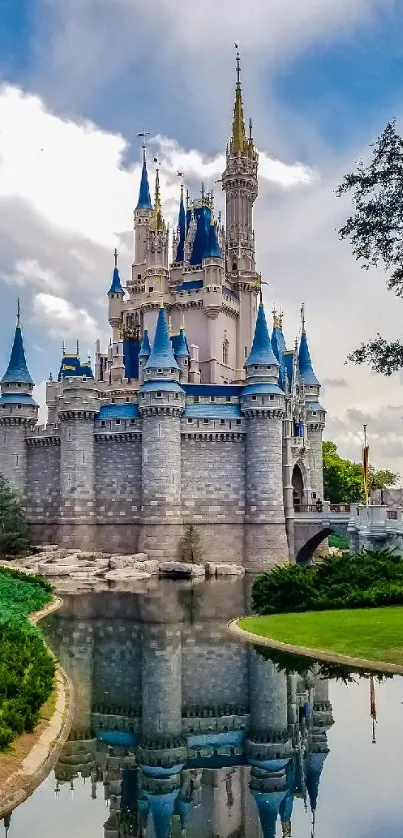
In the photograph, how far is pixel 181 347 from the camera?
172 feet

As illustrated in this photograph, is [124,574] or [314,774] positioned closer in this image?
[314,774]

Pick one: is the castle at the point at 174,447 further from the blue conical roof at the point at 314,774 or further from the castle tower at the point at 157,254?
the blue conical roof at the point at 314,774

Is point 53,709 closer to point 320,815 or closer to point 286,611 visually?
point 320,815

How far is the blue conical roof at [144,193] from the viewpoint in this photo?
61812mm

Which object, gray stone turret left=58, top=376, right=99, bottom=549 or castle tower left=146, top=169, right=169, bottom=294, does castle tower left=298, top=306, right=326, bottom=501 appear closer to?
castle tower left=146, top=169, right=169, bottom=294

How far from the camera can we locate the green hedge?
22.4 metres

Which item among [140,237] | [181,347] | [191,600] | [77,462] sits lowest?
[191,600]

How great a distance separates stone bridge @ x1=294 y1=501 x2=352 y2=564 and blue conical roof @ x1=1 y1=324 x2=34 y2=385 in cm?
1975

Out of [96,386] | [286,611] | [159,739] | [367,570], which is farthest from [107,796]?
[96,386]

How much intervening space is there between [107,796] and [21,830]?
178 cm

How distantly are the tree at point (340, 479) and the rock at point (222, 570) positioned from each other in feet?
105

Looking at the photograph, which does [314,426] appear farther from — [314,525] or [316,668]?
[316,668]

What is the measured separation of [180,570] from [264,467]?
824 centimetres

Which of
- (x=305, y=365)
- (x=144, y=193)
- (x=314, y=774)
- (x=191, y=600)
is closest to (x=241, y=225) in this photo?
(x=144, y=193)
